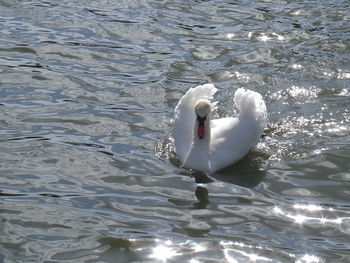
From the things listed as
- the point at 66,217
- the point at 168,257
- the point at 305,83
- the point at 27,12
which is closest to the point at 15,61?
the point at 27,12

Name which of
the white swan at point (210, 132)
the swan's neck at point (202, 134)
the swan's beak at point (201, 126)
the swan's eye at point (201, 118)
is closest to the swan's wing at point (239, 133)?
the white swan at point (210, 132)

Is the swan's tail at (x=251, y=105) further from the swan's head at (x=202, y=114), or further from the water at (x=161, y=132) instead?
the swan's head at (x=202, y=114)

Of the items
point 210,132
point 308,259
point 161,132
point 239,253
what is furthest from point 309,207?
point 161,132

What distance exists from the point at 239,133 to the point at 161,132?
1.27 meters

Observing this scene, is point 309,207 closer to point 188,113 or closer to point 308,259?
point 308,259

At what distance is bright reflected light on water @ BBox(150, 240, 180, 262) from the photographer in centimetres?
726

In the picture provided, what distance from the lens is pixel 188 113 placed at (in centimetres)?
1020

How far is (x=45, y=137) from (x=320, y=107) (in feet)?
13.8

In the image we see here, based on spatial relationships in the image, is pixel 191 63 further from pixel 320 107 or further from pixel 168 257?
pixel 168 257

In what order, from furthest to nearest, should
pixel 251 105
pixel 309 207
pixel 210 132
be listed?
pixel 251 105
pixel 210 132
pixel 309 207

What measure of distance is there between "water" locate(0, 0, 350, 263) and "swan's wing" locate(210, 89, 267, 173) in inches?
8.0

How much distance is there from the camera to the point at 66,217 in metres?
8.06

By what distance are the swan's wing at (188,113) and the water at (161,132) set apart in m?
0.29

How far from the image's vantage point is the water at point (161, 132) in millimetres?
7668
